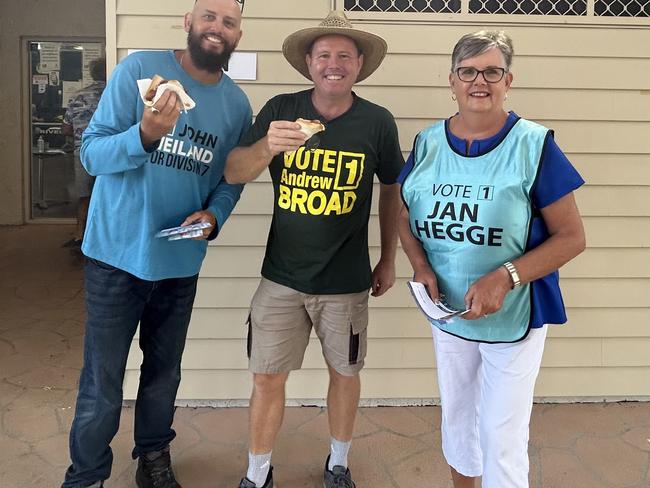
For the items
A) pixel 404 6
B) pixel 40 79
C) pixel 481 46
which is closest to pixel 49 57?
pixel 40 79

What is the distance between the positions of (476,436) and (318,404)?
1.48 meters

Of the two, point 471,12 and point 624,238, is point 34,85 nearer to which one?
point 471,12

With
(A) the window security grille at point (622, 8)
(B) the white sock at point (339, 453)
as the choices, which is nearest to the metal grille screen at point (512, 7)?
(A) the window security grille at point (622, 8)

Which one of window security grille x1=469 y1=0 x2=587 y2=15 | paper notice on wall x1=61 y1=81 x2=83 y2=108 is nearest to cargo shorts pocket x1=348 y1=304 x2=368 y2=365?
window security grille x1=469 y1=0 x2=587 y2=15

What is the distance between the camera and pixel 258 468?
254 cm

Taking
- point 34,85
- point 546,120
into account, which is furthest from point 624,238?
point 34,85

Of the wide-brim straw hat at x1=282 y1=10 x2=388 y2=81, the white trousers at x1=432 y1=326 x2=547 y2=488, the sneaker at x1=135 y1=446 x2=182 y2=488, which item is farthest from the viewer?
the sneaker at x1=135 y1=446 x2=182 y2=488

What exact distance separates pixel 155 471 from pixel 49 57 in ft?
23.2

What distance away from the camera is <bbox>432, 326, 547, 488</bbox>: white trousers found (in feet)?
6.51

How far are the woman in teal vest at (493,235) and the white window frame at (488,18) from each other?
4.44 ft

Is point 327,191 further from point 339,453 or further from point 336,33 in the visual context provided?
point 339,453

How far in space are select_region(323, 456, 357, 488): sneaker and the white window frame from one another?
2250mm

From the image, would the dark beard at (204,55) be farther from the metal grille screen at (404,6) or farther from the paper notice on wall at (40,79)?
the paper notice on wall at (40,79)

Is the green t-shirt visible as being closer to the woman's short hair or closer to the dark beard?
the dark beard
